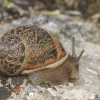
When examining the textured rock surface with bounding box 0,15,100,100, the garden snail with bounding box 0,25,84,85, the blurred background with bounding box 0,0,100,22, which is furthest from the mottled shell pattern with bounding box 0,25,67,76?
the blurred background with bounding box 0,0,100,22

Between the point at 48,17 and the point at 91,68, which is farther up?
the point at 48,17

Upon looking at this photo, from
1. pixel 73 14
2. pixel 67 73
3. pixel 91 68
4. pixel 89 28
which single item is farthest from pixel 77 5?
pixel 67 73

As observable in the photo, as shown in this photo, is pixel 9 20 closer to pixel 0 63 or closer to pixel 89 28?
pixel 89 28

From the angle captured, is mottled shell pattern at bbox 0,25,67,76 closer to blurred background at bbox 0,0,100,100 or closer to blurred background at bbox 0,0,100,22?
blurred background at bbox 0,0,100,100

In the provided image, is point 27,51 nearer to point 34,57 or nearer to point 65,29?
point 34,57

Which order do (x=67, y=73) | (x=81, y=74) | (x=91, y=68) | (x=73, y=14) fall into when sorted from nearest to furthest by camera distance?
(x=67, y=73) < (x=81, y=74) < (x=91, y=68) < (x=73, y=14)

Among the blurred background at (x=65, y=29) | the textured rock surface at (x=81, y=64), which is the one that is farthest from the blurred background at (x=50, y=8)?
the textured rock surface at (x=81, y=64)

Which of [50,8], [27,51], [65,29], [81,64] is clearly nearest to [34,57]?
[27,51]
